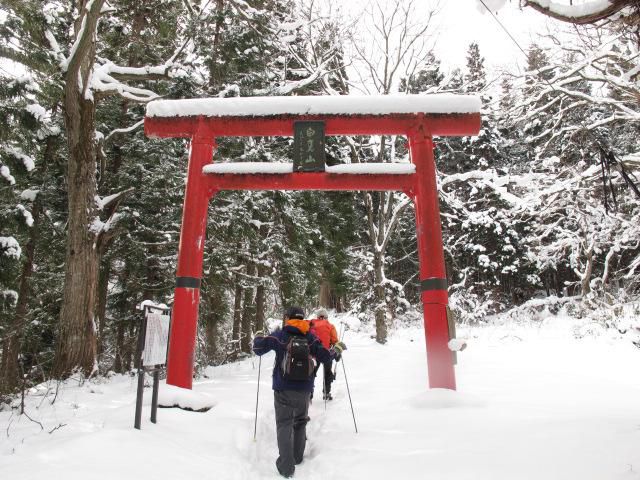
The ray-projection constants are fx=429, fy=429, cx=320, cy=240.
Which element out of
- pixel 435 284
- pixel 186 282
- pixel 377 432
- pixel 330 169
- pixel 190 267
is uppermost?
pixel 330 169

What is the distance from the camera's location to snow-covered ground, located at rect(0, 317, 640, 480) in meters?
3.49

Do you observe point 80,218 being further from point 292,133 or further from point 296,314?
point 296,314

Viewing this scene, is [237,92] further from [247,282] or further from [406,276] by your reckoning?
[406,276]

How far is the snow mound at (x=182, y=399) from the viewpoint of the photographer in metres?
5.79

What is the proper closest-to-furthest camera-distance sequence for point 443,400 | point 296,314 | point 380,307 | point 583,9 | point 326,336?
1. point 583,9
2. point 296,314
3. point 443,400
4. point 326,336
5. point 380,307

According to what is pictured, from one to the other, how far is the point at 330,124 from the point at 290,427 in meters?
4.73

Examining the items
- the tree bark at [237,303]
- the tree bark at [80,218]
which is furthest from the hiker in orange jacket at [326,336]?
the tree bark at [237,303]

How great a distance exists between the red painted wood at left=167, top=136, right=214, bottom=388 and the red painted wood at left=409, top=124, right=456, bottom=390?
3.54m

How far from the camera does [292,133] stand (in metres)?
7.27

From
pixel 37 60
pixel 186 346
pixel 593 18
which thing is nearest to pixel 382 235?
pixel 186 346

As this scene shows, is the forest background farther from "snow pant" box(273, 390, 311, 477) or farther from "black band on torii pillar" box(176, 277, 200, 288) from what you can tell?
"snow pant" box(273, 390, 311, 477)

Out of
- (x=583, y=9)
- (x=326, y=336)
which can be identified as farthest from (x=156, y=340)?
(x=583, y=9)

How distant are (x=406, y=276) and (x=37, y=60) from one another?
25223mm

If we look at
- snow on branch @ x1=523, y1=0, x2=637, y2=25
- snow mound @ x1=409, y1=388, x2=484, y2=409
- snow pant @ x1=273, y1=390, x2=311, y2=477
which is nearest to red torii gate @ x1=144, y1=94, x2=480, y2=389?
snow mound @ x1=409, y1=388, x2=484, y2=409
